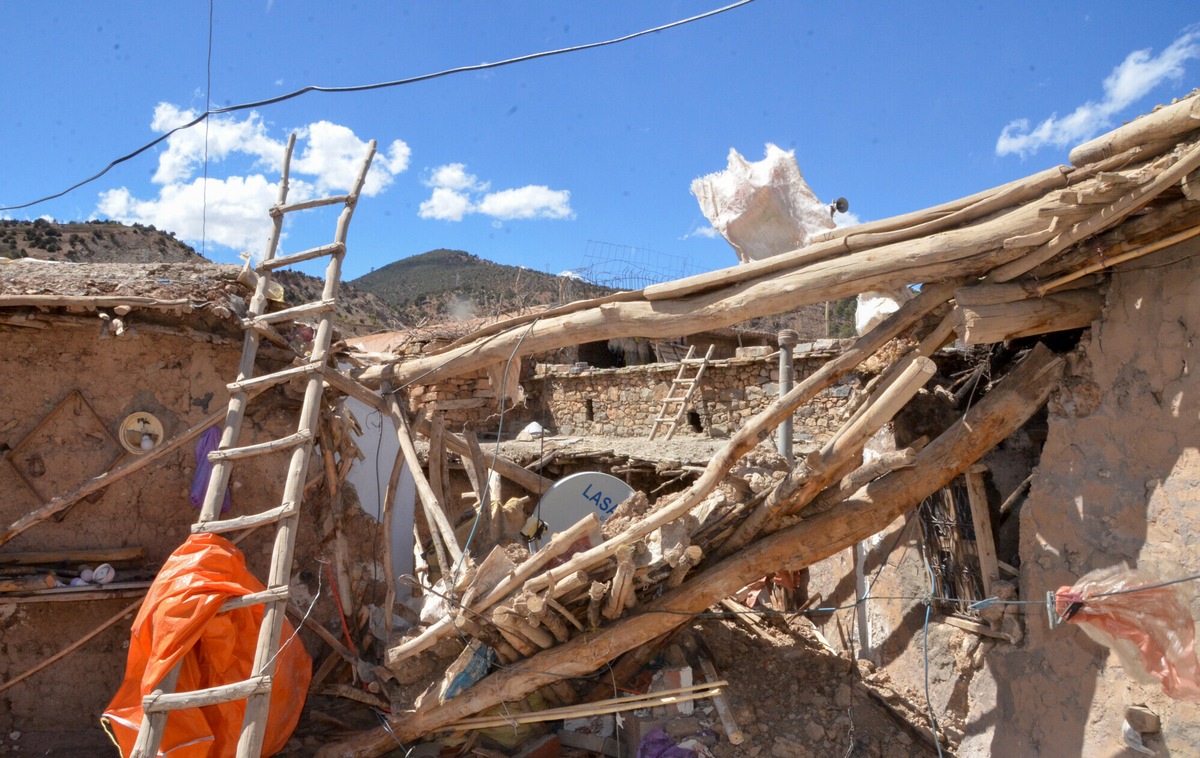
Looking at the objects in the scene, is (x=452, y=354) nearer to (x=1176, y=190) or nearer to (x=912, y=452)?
(x=912, y=452)

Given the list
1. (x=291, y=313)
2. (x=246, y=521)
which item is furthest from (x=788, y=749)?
(x=291, y=313)

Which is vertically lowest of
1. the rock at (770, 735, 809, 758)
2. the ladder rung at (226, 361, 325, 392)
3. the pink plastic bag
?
the rock at (770, 735, 809, 758)

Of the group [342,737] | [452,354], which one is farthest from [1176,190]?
[342,737]

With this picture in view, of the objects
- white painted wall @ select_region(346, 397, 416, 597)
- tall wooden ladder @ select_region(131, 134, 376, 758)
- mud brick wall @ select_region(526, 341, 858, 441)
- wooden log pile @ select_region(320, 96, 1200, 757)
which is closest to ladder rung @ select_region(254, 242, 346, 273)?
tall wooden ladder @ select_region(131, 134, 376, 758)

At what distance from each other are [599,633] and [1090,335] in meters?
2.98

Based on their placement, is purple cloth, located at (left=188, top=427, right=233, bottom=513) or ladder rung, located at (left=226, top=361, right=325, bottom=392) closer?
ladder rung, located at (left=226, top=361, right=325, bottom=392)

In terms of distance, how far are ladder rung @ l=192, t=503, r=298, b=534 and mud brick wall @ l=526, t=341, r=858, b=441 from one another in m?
7.84

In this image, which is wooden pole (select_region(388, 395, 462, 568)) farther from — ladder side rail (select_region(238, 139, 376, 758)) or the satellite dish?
the satellite dish

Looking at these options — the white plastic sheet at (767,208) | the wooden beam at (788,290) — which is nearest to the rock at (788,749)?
the wooden beam at (788,290)

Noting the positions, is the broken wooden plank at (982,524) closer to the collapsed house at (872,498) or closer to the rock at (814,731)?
the collapsed house at (872,498)

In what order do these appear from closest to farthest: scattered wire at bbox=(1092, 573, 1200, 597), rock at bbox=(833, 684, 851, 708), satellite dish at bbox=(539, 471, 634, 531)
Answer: scattered wire at bbox=(1092, 573, 1200, 597) → rock at bbox=(833, 684, 851, 708) → satellite dish at bbox=(539, 471, 634, 531)

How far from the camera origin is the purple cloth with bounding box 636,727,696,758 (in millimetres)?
4777

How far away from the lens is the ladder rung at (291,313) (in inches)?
195

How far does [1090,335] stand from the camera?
3.71 m
